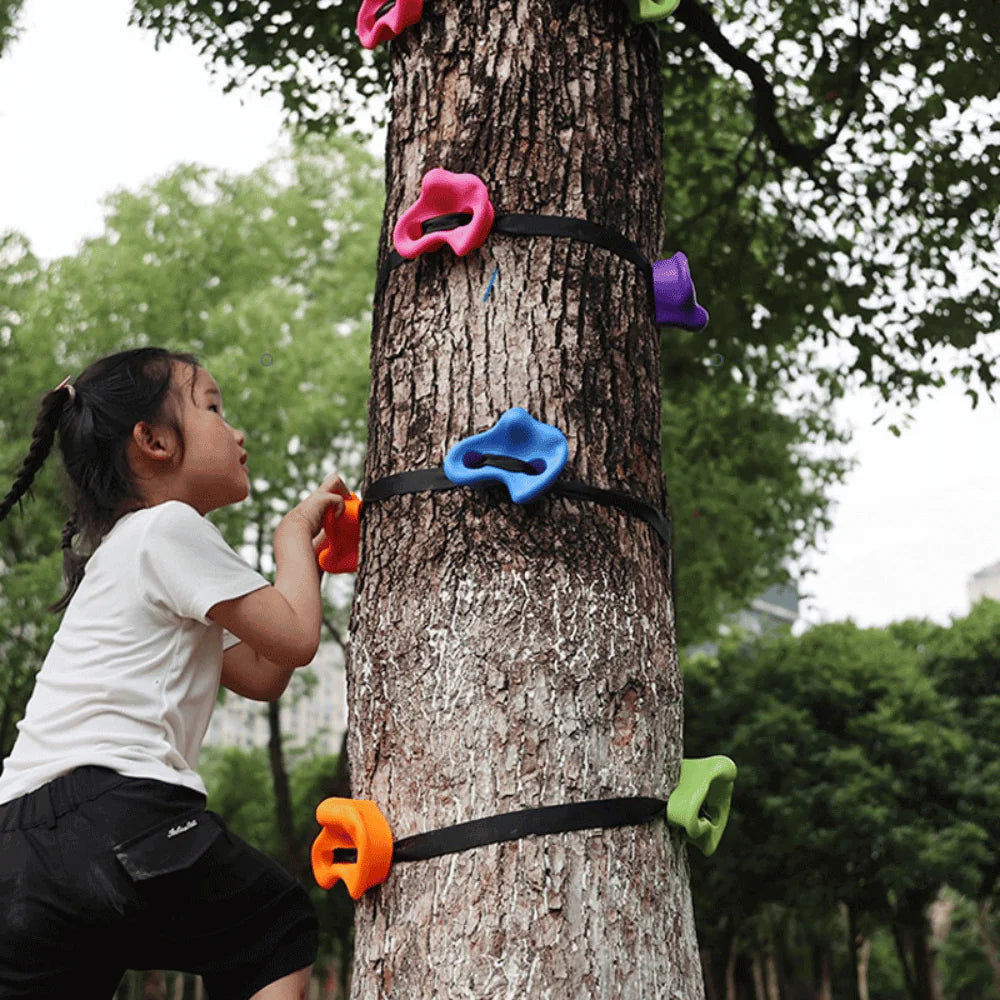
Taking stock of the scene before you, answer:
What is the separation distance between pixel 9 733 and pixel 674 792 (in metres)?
14.9

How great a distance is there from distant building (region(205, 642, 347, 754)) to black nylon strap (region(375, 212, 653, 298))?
14.2m

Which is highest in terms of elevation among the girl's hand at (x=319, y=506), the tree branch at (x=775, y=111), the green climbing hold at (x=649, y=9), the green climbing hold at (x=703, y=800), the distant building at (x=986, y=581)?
the distant building at (x=986, y=581)

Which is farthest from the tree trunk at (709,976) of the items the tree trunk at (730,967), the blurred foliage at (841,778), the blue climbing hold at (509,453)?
the blue climbing hold at (509,453)

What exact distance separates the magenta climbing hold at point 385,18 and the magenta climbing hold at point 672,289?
2.55ft

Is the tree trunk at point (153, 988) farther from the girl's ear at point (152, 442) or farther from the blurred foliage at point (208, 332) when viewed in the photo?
the girl's ear at point (152, 442)

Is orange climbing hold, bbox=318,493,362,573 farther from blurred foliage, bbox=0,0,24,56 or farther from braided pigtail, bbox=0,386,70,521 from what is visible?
blurred foliage, bbox=0,0,24,56

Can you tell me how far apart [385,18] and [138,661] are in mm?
1528

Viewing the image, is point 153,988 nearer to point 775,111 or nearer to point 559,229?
point 775,111

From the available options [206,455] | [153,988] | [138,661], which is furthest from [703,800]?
[153,988]

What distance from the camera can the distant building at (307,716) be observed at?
18.8 m

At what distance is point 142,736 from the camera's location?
2.29 metres

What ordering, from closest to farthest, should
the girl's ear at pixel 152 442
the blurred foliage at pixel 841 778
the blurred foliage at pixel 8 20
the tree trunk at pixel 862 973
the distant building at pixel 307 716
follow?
the girl's ear at pixel 152 442, the blurred foliage at pixel 8 20, the blurred foliage at pixel 841 778, the distant building at pixel 307 716, the tree trunk at pixel 862 973

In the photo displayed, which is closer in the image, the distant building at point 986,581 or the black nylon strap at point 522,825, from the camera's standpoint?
the black nylon strap at point 522,825

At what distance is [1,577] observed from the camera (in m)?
13.4
